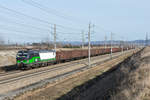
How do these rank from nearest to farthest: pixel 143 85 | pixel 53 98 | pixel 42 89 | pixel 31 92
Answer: pixel 143 85, pixel 53 98, pixel 31 92, pixel 42 89

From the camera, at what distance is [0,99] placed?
11625 millimetres

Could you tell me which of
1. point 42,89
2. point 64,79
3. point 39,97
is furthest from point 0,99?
point 64,79

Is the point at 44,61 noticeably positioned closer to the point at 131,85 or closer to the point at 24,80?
the point at 24,80

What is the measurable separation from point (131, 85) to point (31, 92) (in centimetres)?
962

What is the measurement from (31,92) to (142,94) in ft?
33.6

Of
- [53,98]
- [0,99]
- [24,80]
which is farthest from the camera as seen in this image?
[24,80]

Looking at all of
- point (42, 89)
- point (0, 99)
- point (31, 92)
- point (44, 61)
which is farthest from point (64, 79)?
point (44, 61)

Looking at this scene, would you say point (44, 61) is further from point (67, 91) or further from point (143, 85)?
point (143, 85)

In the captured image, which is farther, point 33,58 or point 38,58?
point 38,58

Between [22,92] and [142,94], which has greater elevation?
[142,94]

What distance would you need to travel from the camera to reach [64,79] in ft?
62.2

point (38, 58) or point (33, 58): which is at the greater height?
point (33, 58)

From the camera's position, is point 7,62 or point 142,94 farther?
point 7,62

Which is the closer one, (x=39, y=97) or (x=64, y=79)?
(x=39, y=97)
